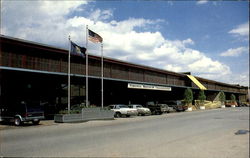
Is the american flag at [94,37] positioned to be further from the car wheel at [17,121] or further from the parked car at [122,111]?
the car wheel at [17,121]

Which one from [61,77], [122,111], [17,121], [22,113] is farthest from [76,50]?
[122,111]

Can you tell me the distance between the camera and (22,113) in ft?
75.2

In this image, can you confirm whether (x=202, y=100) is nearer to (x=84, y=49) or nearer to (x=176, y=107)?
(x=176, y=107)

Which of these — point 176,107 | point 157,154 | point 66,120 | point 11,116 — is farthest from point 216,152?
point 176,107

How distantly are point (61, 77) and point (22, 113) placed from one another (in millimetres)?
10915

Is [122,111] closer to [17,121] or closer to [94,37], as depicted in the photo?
[94,37]

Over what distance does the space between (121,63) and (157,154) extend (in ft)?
93.5

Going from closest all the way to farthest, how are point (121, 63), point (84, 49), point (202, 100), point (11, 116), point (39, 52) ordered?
point (11, 116), point (39, 52), point (84, 49), point (121, 63), point (202, 100)

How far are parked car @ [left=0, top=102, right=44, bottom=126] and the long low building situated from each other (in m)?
3.27

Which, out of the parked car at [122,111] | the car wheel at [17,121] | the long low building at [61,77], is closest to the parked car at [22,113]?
the car wheel at [17,121]

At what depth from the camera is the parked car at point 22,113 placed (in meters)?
22.8

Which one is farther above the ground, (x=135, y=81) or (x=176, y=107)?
(x=135, y=81)

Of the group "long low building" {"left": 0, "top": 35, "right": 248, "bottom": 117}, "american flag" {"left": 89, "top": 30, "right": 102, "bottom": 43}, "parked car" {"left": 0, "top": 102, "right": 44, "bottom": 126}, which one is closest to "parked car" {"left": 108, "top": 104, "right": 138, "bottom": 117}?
"long low building" {"left": 0, "top": 35, "right": 248, "bottom": 117}

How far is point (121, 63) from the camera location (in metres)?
37.8
